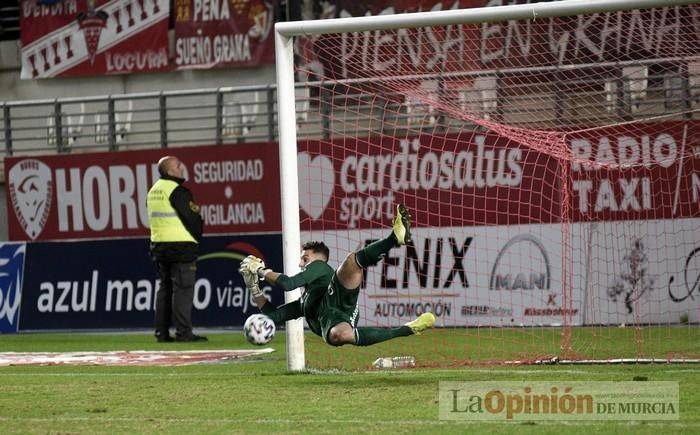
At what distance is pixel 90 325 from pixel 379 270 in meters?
3.85

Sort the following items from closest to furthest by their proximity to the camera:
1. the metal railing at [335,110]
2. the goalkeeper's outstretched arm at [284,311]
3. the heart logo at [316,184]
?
the goalkeeper's outstretched arm at [284,311] → the metal railing at [335,110] → the heart logo at [316,184]

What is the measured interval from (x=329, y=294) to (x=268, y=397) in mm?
1167

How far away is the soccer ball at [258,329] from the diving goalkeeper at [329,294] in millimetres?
218

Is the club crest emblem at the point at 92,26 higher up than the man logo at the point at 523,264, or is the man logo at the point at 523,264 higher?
the club crest emblem at the point at 92,26

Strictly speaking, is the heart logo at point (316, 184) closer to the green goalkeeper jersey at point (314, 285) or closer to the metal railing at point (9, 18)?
the green goalkeeper jersey at point (314, 285)

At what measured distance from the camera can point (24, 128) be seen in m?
21.7

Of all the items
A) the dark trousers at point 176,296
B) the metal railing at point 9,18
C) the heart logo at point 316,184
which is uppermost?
the metal railing at point 9,18

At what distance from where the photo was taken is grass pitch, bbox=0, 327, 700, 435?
7.48 m

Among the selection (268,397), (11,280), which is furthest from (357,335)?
(11,280)

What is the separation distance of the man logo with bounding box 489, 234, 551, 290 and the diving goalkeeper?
5.83 metres

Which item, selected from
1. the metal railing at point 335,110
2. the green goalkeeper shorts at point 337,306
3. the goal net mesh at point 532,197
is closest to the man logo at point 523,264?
the goal net mesh at point 532,197

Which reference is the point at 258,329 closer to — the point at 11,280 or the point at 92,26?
the point at 11,280

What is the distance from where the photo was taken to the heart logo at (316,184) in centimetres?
1689

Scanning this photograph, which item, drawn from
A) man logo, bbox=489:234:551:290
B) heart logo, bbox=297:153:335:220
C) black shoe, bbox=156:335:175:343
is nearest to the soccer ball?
black shoe, bbox=156:335:175:343
